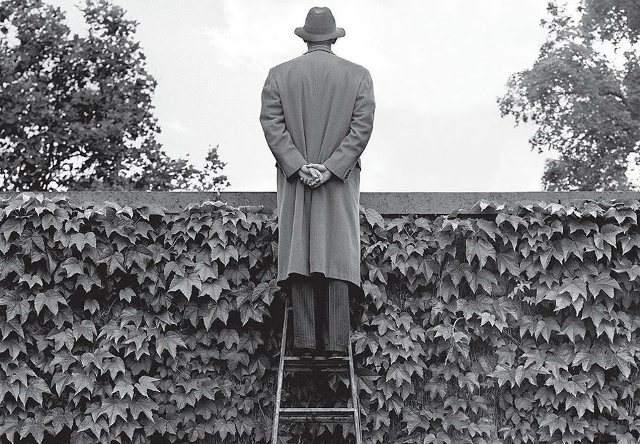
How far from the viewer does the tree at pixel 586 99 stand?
21.7 meters

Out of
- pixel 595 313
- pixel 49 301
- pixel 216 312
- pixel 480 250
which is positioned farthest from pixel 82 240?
pixel 595 313

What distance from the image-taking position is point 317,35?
466cm

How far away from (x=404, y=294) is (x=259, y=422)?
1171mm

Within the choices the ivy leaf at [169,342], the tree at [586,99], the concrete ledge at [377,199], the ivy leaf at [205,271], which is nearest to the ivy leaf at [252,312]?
the ivy leaf at [205,271]

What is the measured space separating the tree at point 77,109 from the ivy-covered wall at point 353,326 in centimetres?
912

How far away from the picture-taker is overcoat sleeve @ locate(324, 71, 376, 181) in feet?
14.6

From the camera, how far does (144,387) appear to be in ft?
16.8

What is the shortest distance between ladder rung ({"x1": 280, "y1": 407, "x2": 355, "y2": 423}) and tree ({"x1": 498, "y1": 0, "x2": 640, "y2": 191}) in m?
17.9

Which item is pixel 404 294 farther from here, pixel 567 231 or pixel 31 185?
pixel 31 185

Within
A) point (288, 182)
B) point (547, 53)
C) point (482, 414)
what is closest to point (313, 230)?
point (288, 182)

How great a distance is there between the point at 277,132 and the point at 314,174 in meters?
0.32

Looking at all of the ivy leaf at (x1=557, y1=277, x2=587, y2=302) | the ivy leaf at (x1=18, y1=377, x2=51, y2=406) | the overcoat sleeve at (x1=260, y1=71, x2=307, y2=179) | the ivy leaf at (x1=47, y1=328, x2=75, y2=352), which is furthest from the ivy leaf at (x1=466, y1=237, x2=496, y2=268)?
the ivy leaf at (x1=18, y1=377, x2=51, y2=406)

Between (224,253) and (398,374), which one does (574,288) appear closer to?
(398,374)

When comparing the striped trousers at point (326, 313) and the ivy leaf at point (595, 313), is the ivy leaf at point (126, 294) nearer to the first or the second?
the striped trousers at point (326, 313)
